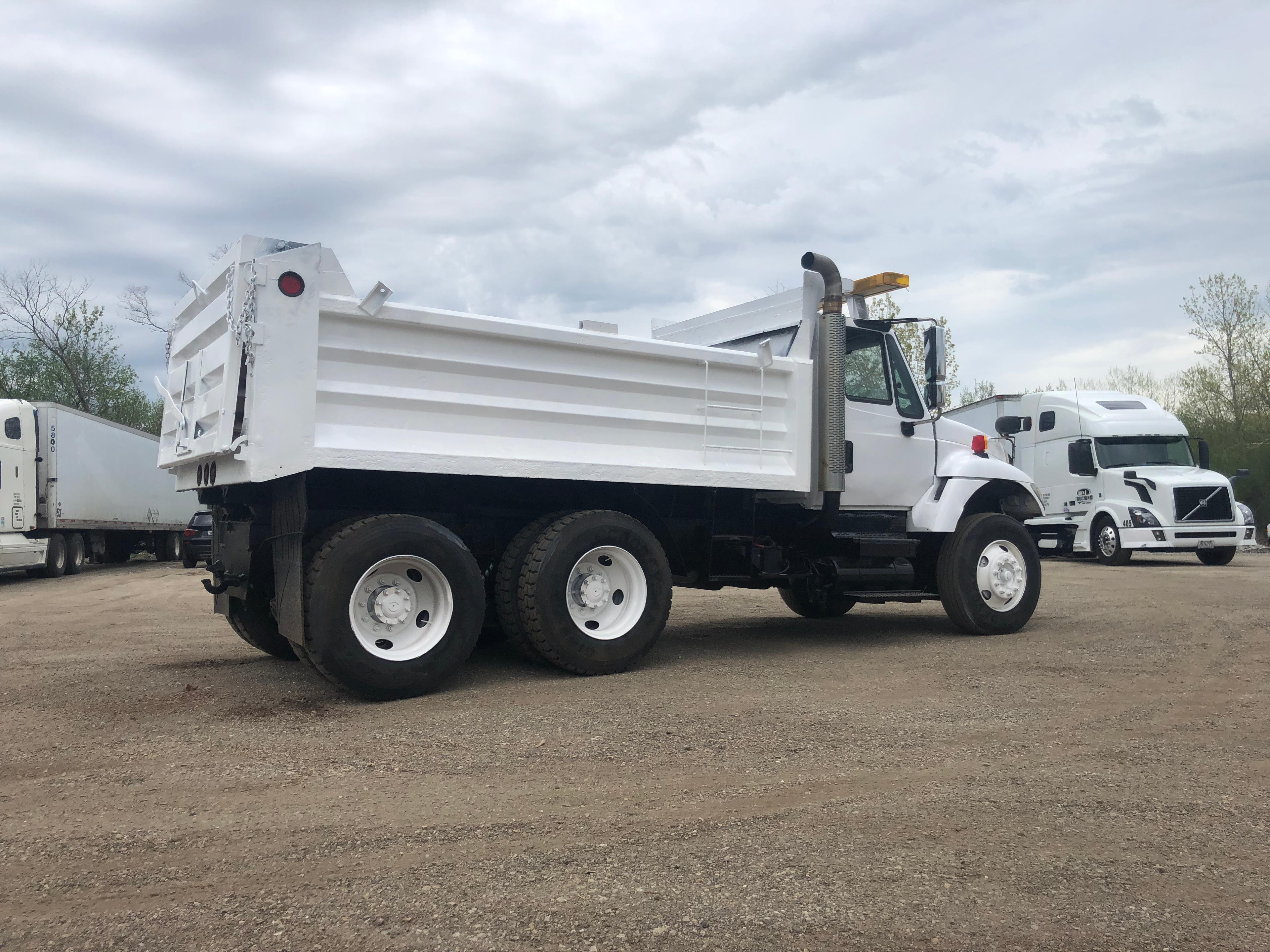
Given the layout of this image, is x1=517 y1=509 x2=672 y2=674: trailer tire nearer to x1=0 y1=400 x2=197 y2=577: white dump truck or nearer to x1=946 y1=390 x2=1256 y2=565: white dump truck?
x1=946 y1=390 x2=1256 y2=565: white dump truck

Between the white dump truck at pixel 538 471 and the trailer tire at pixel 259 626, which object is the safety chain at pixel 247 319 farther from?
the trailer tire at pixel 259 626

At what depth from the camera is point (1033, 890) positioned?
316 centimetres

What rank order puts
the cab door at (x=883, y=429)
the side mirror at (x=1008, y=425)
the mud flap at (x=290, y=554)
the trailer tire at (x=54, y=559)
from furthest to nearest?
the trailer tire at (x=54, y=559) < the side mirror at (x=1008, y=425) < the cab door at (x=883, y=429) < the mud flap at (x=290, y=554)

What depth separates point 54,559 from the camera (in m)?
20.0

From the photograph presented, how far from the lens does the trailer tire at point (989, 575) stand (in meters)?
8.73

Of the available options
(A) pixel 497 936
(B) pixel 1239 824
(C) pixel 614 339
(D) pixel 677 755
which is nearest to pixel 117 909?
(A) pixel 497 936

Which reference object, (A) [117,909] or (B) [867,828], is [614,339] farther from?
(A) [117,909]

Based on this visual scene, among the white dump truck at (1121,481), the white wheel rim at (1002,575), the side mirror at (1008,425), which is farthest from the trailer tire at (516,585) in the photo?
the white dump truck at (1121,481)

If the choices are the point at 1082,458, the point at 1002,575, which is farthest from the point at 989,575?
the point at 1082,458

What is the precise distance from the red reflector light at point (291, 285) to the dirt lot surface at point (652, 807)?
8.18 feet

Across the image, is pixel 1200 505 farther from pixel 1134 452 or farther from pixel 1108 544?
pixel 1108 544

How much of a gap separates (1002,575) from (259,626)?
250 inches

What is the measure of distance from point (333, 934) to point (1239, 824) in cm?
332

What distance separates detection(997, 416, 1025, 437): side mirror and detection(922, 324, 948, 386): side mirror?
905 mm
